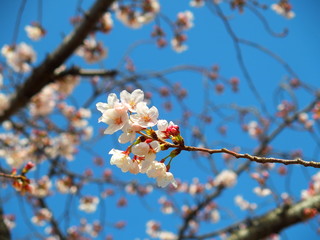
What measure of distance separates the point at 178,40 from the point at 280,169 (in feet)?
9.72

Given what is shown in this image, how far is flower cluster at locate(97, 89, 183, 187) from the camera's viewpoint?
770mm

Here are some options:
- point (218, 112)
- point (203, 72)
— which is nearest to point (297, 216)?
point (218, 112)

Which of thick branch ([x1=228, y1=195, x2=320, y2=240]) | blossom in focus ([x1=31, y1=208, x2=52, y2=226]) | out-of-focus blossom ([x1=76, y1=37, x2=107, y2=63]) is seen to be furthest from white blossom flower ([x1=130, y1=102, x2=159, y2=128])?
blossom in focus ([x1=31, y1=208, x2=52, y2=226])

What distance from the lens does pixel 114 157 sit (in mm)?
842

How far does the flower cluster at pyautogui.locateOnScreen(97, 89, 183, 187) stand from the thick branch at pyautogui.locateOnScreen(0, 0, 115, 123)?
2141 mm

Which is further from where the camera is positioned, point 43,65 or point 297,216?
point 43,65

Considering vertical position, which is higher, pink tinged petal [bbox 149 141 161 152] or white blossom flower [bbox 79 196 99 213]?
white blossom flower [bbox 79 196 99 213]

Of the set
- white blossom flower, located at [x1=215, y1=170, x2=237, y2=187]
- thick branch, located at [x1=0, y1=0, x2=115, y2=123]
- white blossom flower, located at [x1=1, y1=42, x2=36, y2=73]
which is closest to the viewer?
thick branch, located at [x1=0, y1=0, x2=115, y2=123]

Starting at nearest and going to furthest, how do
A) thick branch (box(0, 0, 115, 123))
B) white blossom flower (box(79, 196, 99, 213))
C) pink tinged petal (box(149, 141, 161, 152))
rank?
pink tinged petal (box(149, 141, 161, 152)) → thick branch (box(0, 0, 115, 123)) → white blossom flower (box(79, 196, 99, 213))

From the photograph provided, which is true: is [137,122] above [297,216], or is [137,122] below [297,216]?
below

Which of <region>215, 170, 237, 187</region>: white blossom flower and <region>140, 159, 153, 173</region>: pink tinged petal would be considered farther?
<region>215, 170, 237, 187</region>: white blossom flower

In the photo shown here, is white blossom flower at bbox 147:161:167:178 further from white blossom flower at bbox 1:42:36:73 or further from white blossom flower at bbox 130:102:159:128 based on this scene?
white blossom flower at bbox 1:42:36:73

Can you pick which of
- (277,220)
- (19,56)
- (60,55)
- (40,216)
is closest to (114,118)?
(60,55)

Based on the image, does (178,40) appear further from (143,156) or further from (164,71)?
(143,156)
